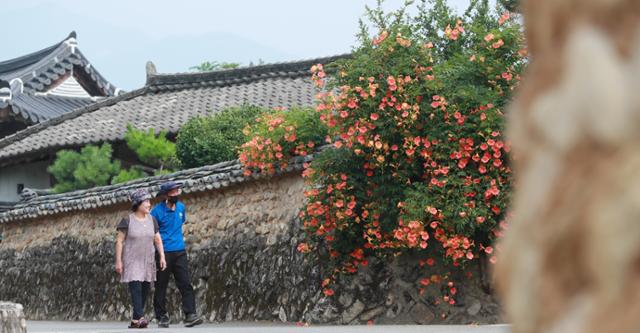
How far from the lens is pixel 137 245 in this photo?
571 inches

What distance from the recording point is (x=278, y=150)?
16.8 metres

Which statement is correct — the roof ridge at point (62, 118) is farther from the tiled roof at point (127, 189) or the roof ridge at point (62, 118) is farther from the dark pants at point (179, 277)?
the dark pants at point (179, 277)

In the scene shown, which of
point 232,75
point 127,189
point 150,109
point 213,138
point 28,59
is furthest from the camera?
point 28,59

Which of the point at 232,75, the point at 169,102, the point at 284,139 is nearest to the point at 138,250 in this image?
the point at 284,139

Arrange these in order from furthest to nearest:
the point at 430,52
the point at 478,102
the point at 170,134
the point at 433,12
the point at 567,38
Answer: the point at 170,134, the point at 433,12, the point at 430,52, the point at 478,102, the point at 567,38

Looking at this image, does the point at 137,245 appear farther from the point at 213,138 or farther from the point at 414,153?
the point at 213,138

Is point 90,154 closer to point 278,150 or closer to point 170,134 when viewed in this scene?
point 170,134

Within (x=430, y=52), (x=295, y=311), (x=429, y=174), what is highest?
(x=430, y=52)

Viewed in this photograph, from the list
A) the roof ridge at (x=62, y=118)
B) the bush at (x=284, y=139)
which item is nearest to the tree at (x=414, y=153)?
the bush at (x=284, y=139)

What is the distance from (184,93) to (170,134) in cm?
398

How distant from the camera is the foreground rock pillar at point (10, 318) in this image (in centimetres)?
870

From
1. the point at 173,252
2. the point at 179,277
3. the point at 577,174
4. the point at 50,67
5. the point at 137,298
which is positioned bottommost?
the point at 137,298

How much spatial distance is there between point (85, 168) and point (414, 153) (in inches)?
537

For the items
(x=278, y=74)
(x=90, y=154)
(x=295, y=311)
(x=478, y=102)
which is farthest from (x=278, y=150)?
(x=278, y=74)
